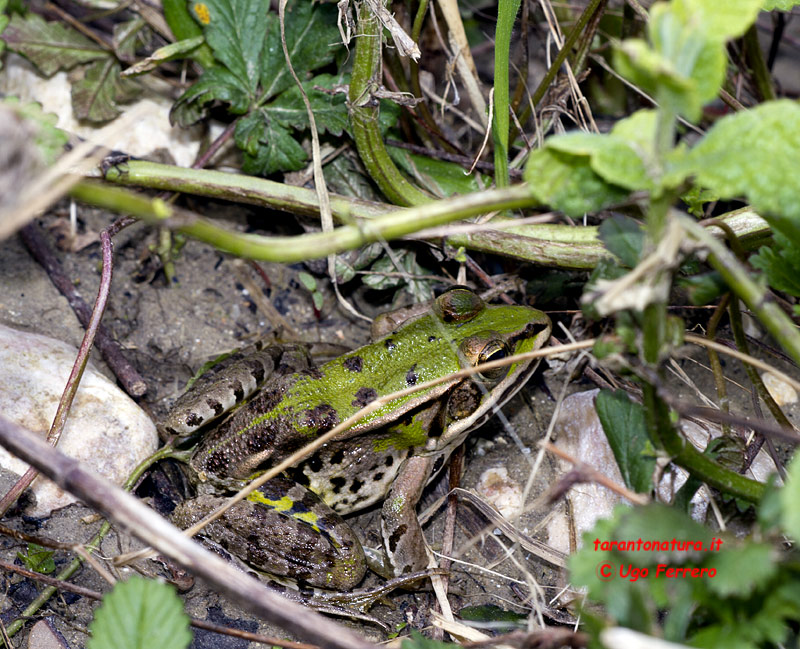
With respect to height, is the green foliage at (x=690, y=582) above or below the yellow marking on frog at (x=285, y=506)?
above

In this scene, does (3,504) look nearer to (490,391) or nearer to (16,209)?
(16,209)

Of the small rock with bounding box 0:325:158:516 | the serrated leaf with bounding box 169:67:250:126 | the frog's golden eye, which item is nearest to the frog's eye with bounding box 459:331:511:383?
the frog's golden eye

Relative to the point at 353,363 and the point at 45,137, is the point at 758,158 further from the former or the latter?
the point at 353,363

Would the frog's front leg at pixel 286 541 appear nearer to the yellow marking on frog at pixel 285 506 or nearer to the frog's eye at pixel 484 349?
the yellow marking on frog at pixel 285 506

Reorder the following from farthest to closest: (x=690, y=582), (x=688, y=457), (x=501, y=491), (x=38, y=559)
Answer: (x=501, y=491) → (x=38, y=559) → (x=688, y=457) → (x=690, y=582)

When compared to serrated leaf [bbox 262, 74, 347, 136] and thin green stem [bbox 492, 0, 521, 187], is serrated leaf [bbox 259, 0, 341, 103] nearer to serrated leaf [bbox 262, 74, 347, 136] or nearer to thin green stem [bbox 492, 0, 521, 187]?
serrated leaf [bbox 262, 74, 347, 136]

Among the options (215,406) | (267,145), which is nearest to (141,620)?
(215,406)

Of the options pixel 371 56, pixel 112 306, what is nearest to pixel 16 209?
pixel 371 56

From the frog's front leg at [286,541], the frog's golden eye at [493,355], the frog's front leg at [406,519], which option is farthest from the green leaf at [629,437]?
the frog's front leg at [286,541]
